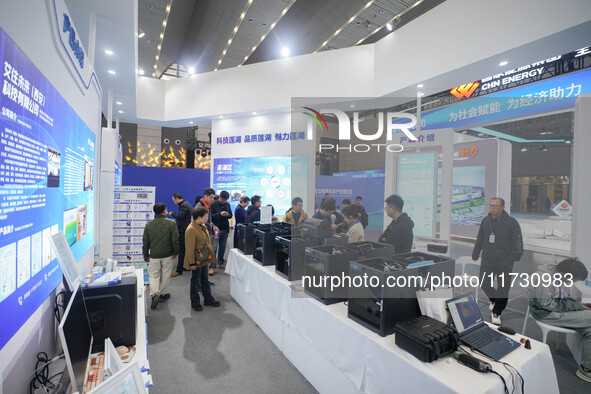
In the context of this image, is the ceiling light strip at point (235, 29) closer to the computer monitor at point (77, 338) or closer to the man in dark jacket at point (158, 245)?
the man in dark jacket at point (158, 245)

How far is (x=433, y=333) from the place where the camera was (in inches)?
57.2

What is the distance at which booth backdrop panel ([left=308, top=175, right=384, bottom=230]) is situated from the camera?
8.38 metres

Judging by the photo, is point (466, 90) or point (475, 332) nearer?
point (475, 332)

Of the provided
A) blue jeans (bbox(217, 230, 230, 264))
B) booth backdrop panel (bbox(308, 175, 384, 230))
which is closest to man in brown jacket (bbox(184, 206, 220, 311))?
blue jeans (bbox(217, 230, 230, 264))

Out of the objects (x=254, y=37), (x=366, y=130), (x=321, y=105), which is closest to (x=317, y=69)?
(x=321, y=105)

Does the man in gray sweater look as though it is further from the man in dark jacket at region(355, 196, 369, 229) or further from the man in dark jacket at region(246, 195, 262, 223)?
the man in dark jacket at region(246, 195, 262, 223)

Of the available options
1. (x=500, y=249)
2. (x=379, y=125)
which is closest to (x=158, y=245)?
(x=379, y=125)

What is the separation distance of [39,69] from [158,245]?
2.48m

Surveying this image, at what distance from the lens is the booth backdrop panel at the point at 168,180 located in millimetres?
8305

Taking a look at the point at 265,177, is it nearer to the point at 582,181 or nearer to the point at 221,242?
the point at 221,242

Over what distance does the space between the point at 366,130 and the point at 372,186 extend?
6.28m

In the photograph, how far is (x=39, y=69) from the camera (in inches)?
65.1

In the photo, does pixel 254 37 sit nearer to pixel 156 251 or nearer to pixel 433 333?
pixel 156 251

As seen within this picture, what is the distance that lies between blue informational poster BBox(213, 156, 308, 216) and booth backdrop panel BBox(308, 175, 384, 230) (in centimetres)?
169
